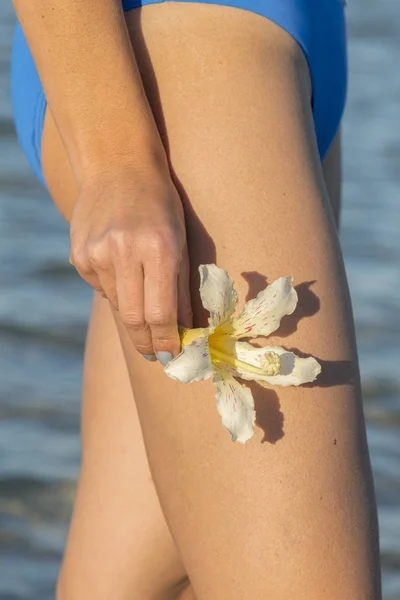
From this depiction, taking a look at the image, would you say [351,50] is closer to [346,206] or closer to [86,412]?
[346,206]

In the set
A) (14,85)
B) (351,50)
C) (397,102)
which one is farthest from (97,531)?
(351,50)

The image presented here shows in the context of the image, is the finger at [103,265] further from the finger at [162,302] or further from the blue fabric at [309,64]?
the blue fabric at [309,64]

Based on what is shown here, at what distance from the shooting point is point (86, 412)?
250 cm

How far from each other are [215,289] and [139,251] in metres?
0.10

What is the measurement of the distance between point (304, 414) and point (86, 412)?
902 mm

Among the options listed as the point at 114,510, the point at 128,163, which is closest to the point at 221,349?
the point at 128,163

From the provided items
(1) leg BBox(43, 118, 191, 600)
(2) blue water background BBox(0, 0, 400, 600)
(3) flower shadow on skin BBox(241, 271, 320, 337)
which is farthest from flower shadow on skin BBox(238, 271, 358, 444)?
(2) blue water background BBox(0, 0, 400, 600)

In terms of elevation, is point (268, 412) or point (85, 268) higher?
point (85, 268)

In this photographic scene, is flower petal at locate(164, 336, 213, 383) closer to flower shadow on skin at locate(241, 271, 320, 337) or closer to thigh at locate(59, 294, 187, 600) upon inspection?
flower shadow on skin at locate(241, 271, 320, 337)

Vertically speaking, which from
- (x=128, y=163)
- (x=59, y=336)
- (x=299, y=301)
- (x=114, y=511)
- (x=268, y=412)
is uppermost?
(x=128, y=163)

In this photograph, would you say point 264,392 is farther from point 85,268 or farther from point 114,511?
point 114,511

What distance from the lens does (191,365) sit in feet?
5.23

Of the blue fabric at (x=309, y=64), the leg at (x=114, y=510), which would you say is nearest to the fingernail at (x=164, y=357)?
the blue fabric at (x=309, y=64)

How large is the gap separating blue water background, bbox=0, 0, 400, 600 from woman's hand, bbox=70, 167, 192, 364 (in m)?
1.69
